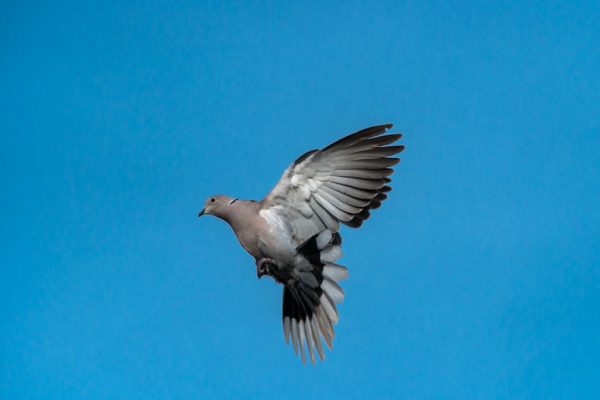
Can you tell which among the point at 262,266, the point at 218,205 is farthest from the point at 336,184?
the point at 218,205

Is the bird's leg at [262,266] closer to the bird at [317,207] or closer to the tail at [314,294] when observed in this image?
the bird at [317,207]

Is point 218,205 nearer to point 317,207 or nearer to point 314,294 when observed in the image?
point 317,207

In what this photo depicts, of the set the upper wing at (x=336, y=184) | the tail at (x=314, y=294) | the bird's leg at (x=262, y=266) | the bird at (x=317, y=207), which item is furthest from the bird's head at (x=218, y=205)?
the tail at (x=314, y=294)

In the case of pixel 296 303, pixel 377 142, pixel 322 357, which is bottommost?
pixel 322 357

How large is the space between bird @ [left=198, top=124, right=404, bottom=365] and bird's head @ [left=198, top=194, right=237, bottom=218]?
0.08 metres

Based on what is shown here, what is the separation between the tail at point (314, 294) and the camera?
7277mm

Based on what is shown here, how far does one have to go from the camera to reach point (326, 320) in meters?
7.65

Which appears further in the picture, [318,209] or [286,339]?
[286,339]

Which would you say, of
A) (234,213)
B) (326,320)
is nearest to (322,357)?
(326,320)

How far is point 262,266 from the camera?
7168mm

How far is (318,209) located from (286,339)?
149 centimetres

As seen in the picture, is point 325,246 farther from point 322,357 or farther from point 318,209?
point 322,357

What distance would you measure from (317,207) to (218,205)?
1.00 meters

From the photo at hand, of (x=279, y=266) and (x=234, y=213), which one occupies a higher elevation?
(x=234, y=213)
